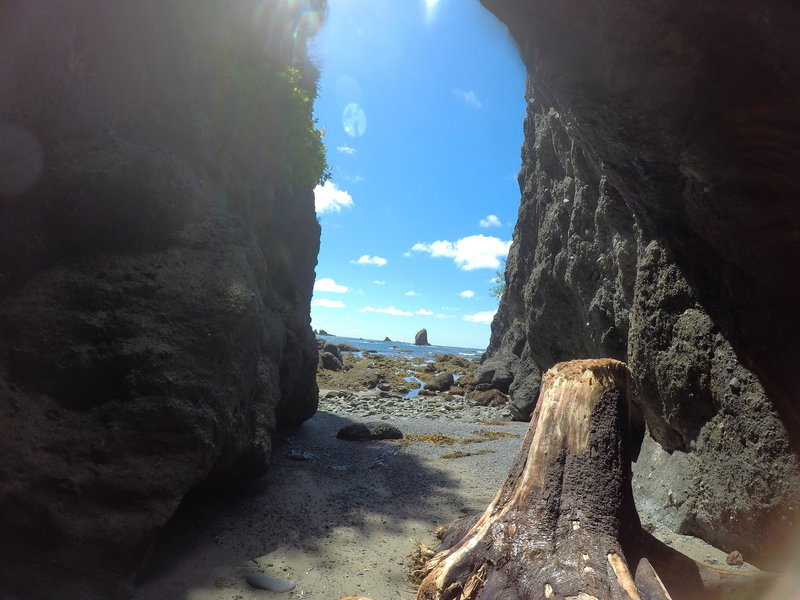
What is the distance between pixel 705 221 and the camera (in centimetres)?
495

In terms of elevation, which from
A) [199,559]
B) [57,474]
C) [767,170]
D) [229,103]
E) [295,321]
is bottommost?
[199,559]

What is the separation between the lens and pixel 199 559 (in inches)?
213

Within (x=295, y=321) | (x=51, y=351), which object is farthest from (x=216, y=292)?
(x=295, y=321)

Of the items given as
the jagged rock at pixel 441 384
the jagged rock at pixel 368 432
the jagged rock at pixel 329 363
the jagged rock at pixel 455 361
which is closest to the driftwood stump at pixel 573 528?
the jagged rock at pixel 368 432

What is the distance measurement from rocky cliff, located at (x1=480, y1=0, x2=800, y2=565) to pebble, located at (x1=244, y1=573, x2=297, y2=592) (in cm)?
475

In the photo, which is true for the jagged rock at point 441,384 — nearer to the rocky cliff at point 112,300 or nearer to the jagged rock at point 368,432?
the jagged rock at point 368,432

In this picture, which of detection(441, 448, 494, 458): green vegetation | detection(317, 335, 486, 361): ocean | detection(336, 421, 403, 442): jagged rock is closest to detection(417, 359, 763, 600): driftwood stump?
detection(441, 448, 494, 458): green vegetation

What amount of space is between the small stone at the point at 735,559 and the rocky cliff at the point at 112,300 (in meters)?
5.98

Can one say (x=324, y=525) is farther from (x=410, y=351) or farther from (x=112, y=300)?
(x=410, y=351)

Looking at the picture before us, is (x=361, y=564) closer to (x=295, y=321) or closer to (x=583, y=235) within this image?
(x=295, y=321)

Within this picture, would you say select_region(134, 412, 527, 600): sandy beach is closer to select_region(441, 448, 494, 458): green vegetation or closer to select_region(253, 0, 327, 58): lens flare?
select_region(441, 448, 494, 458): green vegetation

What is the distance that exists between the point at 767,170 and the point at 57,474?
752 centimetres

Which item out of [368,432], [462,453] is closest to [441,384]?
[368,432]

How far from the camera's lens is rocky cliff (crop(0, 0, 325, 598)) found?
15.1 feet
